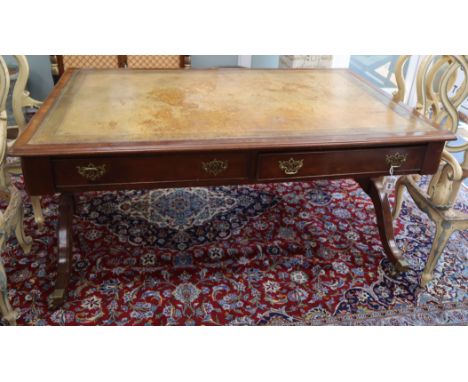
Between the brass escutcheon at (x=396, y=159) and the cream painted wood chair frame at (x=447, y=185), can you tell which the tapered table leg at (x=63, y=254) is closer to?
the brass escutcheon at (x=396, y=159)

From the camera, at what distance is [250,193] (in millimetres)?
2508

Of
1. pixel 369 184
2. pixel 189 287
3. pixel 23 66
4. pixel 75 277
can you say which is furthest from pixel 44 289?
pixel 369 184

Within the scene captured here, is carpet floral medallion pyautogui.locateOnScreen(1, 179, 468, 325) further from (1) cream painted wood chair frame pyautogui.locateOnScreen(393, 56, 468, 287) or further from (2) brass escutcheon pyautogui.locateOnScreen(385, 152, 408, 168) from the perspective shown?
(2) brass escutcheon pyautogui.locateOnScreen(385, 152, 408, 168)

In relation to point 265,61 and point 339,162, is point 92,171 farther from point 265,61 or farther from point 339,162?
point 265,61

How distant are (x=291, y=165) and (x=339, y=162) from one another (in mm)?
195

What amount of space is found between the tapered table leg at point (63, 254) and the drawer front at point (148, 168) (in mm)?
301

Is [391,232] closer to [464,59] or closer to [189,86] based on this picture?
[464,59]

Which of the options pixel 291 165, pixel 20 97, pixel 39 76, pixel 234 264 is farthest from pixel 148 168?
pixel 39 76

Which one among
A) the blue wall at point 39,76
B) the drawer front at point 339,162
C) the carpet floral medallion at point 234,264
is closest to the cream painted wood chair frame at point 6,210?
the carpet floral medallion at point 234,264

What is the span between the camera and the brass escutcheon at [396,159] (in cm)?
164

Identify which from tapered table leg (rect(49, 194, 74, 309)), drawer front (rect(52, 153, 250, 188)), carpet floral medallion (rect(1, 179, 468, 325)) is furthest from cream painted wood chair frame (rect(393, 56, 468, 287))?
tapered table leg (rect(49, 194, 74, 309))

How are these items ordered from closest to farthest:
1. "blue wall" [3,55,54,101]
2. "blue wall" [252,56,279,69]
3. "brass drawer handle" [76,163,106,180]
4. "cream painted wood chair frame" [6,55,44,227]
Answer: "brass drawer handle" [76,163,106,180]
"cream painted wood chair frame" [6,55,44,227]
"blue wall" [3,55,54,101]
"blue wall" [252,56,279,69]

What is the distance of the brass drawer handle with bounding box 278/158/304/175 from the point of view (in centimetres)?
157

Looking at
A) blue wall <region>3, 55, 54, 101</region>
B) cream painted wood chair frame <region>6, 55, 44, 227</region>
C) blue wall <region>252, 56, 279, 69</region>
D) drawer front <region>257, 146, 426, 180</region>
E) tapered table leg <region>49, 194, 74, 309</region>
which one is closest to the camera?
drawer front <region>257, 146, 426, 180</region>
